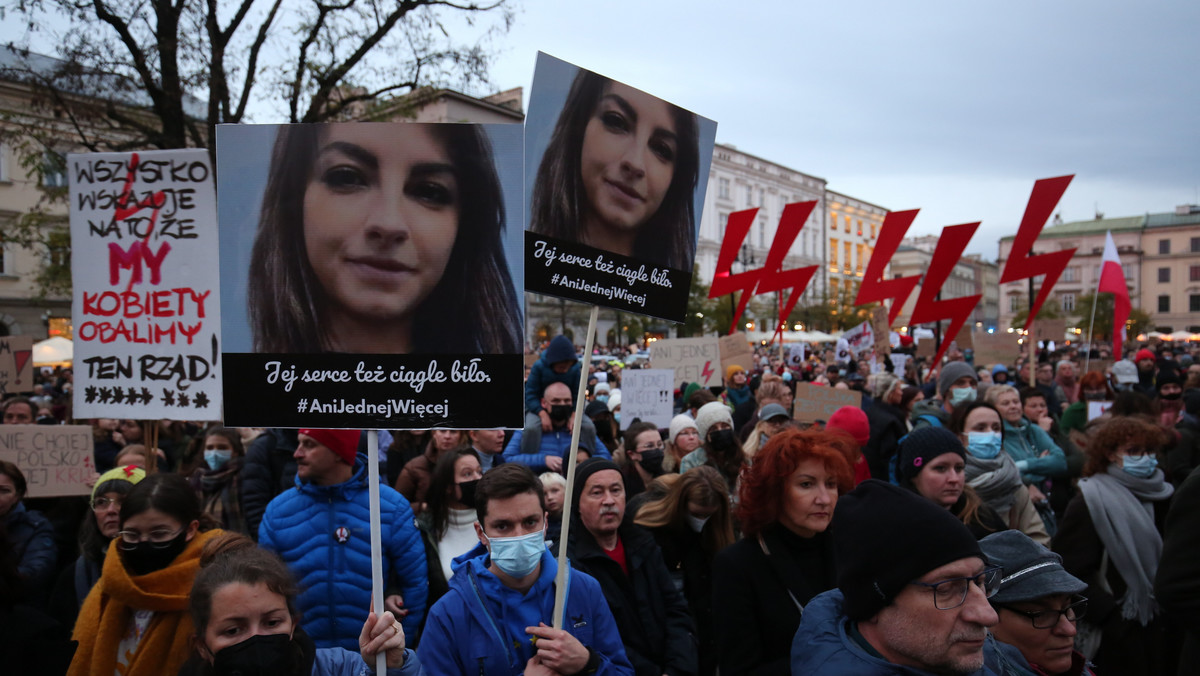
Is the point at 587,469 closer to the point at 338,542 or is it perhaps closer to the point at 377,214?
the point at 338,542

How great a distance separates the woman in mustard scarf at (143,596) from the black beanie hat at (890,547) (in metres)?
2.43

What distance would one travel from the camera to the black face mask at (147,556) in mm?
3033

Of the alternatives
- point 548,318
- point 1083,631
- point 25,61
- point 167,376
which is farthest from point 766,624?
point 548,318

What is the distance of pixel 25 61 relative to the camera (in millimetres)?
11531

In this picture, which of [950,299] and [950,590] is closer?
[950,590]

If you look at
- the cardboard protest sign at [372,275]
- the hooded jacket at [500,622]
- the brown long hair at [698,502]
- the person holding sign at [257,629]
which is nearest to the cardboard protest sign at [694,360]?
the brown long hair at [698,502]

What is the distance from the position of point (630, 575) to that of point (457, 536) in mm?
1078

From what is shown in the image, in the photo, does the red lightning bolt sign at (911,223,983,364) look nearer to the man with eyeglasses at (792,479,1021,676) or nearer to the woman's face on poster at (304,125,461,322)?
the man with eyeglasses at (792,479,1021,676)

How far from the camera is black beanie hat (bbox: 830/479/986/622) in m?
1.92

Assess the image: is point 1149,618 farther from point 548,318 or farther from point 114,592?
point 548,318

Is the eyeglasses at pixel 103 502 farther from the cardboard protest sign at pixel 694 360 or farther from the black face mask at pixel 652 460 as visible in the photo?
the cardboard protest sign at pixel 694 360

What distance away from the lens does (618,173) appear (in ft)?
9.17

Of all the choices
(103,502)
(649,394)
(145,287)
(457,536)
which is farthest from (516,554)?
(649,394)

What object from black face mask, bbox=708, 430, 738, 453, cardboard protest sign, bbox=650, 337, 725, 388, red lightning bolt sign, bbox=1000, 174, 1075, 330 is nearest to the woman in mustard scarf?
black face mask, bbox=708, 430, 738, 453
